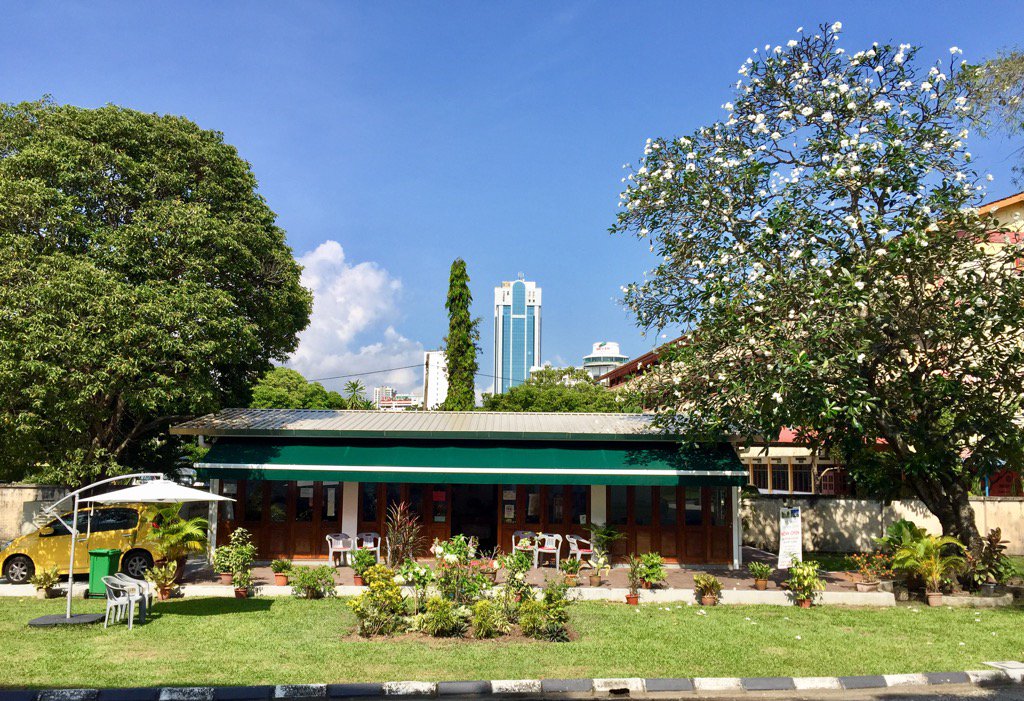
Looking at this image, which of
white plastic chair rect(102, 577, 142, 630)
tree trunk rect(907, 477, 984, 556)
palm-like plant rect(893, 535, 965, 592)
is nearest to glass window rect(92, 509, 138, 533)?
white plastic chair rect(102, 577, 142, 630)

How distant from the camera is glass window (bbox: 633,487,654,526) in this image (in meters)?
19.0

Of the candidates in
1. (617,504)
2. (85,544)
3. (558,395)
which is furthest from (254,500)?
(558,395)

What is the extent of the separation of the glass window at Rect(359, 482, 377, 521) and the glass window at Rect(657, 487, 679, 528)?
23.7 ft

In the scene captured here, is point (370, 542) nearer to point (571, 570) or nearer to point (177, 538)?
point (177, 538)

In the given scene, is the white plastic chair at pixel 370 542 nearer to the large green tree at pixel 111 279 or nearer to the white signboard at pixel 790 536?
the large green tree at pixel 111 279

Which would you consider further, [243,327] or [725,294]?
[243,327]

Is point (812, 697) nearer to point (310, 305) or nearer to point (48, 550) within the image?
point (48, 550)

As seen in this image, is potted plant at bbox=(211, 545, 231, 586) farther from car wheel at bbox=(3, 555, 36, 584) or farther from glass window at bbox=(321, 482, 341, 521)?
car wheel at bbox=(3, 555, 36, 584)

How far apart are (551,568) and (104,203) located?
15.0 metres

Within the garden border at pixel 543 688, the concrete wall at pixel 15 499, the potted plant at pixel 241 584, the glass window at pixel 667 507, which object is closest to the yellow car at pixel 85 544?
the potted plant at pixel 241 584

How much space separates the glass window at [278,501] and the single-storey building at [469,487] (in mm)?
25

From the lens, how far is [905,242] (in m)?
13.6

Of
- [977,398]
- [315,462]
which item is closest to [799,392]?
[977,398]

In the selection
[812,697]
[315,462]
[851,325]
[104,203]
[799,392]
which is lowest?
[812,697]
